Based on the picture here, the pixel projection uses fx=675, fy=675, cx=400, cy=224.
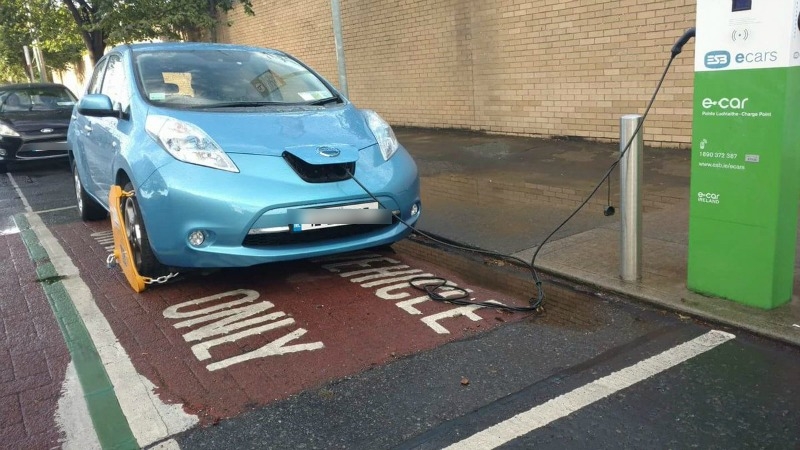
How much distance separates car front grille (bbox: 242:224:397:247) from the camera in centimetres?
418

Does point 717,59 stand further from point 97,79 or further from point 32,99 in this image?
point 32,99

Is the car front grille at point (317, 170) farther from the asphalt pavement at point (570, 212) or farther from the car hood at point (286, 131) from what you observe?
the asphalt pavement at point (570, 212)

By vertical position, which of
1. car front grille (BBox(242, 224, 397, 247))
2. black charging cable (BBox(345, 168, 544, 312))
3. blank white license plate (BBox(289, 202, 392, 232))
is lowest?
black charging cable (BBox(345, 168, 544, 312))

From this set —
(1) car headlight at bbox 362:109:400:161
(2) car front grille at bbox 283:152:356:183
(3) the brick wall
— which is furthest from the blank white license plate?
(3) the brick wall

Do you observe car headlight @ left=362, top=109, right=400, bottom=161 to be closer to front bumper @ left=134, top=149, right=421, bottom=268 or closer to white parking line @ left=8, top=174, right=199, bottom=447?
front bumper @ left=134, top=149, right=421, bottom=268

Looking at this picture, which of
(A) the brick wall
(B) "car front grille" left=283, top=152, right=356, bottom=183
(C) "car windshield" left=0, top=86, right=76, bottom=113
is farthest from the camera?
(C) "car windshield" left=0, top=86, right=76, bottom=113

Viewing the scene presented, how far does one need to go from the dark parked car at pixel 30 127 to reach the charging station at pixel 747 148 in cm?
997

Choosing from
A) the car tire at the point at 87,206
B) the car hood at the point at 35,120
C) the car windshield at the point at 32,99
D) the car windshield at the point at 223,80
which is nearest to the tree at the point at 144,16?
the car windshield at the point at 32,99

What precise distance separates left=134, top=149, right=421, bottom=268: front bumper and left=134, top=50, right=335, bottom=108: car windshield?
956 millimetres

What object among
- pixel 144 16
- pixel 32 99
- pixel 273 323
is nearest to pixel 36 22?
pixel 144 16

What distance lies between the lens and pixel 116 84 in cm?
557

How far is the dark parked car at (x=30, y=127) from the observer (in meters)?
11.0

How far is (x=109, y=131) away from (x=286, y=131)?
5.41 ft

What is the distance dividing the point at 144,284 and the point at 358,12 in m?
10.4
